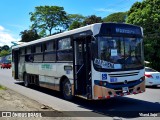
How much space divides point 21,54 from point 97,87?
11.0 metres

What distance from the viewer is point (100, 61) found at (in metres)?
11.0

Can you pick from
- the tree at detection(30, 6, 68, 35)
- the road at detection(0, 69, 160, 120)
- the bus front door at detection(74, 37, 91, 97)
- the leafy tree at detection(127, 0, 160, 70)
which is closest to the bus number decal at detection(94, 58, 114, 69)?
the bus front door at detection(74, 37, 91, 97)

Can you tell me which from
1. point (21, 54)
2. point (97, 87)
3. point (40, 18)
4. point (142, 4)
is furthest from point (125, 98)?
point (40, 18)

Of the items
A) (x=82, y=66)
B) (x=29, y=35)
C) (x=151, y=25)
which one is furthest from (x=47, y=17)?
(x=82, y=66)

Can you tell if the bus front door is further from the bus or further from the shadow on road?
the shadow on road

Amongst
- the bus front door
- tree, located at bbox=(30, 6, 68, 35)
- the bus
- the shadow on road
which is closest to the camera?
the shadow on road

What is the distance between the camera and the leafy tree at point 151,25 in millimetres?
29844

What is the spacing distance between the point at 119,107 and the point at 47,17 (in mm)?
76664

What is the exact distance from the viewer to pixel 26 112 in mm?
9766

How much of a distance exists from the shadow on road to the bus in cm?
52

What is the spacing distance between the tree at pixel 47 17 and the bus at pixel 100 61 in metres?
72.6

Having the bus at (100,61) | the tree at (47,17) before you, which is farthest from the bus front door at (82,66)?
the tree at (47,17)

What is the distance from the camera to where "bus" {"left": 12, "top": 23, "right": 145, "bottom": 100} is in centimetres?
1103

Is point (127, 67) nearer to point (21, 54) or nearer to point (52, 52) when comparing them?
point (52, 52)
